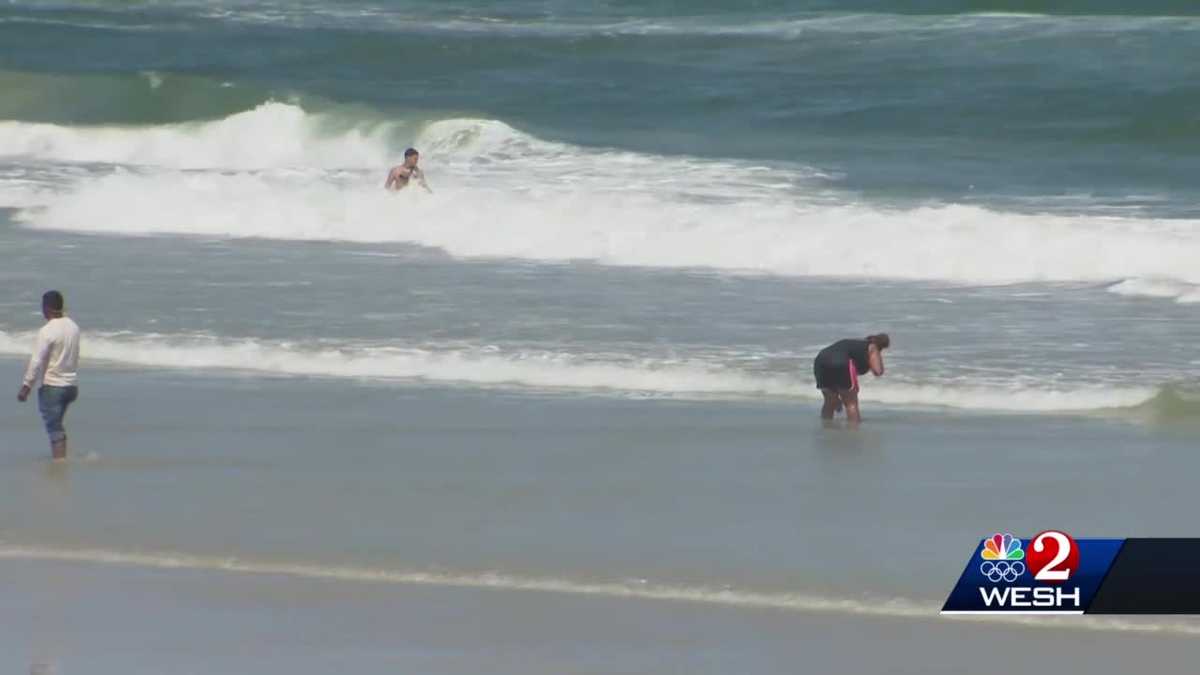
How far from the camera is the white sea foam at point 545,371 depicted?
12820 mm

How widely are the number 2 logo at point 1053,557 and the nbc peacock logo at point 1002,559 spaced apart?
0.08 m

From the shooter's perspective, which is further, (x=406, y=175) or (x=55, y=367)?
(x=406, y=175)

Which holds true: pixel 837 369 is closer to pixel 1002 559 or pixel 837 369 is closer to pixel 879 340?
pixel 879 340

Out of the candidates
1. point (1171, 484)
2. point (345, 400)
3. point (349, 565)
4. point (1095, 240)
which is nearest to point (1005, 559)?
point (1171, 484)

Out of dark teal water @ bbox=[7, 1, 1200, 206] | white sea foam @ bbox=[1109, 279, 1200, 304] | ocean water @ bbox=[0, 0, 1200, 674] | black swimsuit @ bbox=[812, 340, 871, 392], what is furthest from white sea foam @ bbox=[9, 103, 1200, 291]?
black swimsuit @ bbox=[812, 340, 871, 392]

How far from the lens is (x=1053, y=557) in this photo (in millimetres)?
8547

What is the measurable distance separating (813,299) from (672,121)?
38.6 feet

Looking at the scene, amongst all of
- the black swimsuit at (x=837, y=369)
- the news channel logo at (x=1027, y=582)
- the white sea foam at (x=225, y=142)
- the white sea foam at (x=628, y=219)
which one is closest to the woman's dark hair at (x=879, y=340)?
the black swimsuit at (x=837, y=369)

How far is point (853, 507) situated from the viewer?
1015 cm

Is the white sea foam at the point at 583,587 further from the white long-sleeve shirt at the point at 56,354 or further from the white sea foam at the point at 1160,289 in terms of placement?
the white sea foam at the point at 1160,289

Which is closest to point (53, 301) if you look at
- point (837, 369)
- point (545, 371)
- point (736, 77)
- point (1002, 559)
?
point (545, 371)

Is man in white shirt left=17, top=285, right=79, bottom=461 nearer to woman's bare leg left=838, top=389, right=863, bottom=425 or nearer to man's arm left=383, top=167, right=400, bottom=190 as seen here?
woman's bare leg left=838, top=389, right=863, bottom=425

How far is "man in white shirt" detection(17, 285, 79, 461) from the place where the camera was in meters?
11.1

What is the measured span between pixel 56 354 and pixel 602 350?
4.21m
